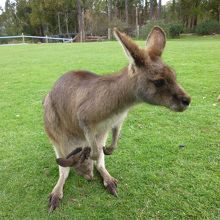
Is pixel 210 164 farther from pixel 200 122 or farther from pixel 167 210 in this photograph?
pixel 200 122

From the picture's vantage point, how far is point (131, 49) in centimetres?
197

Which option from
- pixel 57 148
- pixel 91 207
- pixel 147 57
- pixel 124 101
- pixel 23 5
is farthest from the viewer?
pixel 23 5

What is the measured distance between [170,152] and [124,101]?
1.04 metres

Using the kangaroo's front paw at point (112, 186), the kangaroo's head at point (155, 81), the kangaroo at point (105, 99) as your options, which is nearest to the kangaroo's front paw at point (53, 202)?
the kangaroo at point (105, 99)

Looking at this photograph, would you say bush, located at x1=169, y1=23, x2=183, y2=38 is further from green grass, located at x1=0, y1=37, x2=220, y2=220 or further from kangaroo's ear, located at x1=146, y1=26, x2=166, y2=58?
kangaroo's ear, located at x1=146, y1=26, x2=166, y2=58

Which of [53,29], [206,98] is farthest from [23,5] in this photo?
[206,98]

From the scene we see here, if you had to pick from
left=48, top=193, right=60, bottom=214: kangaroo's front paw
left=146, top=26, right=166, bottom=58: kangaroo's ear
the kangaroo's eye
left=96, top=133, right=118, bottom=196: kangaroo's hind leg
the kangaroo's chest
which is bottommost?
left=48, top=193, right=60, bottom=214: kangaroo's front paw

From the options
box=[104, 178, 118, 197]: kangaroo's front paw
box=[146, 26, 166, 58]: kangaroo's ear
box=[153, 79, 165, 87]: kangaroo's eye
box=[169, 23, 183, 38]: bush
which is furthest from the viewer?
box=[169, 23, 183, 38]: bush

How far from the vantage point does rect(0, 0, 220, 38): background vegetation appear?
27475 millimetres

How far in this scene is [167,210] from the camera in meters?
2.35

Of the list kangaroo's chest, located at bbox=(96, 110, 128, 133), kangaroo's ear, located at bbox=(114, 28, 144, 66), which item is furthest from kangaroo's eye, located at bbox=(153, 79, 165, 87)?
kangaroo's chest, located at bbox=(96, 110, 128, 133)

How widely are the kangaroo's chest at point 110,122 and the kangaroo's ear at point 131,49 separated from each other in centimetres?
41

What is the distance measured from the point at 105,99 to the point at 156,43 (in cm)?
49

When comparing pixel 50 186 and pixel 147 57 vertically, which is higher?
pixel 147 57
